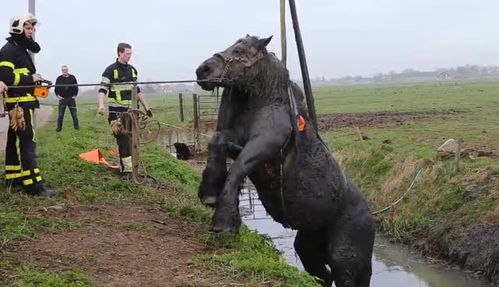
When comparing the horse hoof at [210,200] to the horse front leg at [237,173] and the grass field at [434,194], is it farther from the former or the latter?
the grass field at [434,194]

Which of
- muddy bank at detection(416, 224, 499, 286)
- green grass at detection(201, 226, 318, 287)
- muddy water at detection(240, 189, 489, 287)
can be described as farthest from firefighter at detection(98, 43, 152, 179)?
muddy bank at detection(416, 224, 499, 286)

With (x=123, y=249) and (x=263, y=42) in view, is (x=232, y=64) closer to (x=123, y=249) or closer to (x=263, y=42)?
(x=263, y=42)

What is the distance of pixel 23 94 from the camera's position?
7828 mm

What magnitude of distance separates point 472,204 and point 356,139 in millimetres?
9246

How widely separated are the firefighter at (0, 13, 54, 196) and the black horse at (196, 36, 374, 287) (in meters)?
3.57

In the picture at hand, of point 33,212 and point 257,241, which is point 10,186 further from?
point 257,241

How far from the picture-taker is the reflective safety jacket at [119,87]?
10.1 m

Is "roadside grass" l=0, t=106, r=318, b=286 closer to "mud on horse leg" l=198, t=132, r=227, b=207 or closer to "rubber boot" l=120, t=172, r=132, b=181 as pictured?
"rubber boot" l=120, t=172, r=132, b=181

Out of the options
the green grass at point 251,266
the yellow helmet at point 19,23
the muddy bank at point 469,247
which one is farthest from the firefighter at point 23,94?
the muddy bank at point 469,247

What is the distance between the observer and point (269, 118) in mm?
4762

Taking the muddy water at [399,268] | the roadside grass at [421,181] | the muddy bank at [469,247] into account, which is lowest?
the muddy water at [399,268]

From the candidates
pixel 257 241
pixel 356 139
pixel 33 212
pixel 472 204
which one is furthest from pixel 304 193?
pixel 356 139

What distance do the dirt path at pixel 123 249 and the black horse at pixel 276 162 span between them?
0.62 meters

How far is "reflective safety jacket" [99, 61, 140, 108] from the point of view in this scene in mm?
10102
